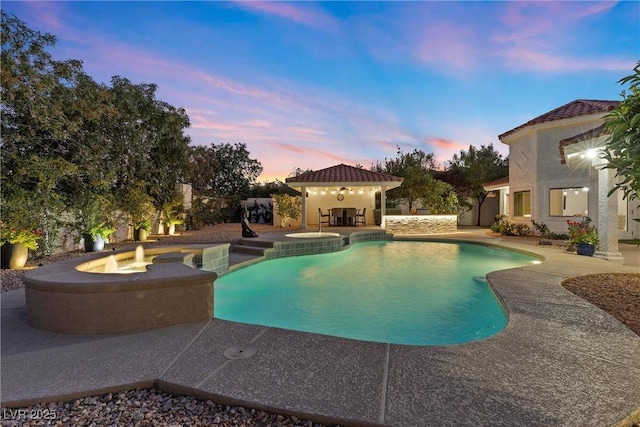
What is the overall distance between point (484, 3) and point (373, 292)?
918cm

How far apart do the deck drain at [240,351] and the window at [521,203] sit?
50.7 feet

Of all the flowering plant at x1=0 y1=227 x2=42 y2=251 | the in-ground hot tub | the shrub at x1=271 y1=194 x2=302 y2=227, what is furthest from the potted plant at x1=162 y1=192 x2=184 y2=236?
the in-ground hot tub

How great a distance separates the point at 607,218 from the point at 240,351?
9397 millimetres

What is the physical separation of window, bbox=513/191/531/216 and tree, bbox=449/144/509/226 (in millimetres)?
5244

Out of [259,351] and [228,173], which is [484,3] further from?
[228,173]

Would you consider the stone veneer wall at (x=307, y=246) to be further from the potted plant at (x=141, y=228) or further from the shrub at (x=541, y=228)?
the shrub at (x=541, y=228)

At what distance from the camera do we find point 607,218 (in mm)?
7602

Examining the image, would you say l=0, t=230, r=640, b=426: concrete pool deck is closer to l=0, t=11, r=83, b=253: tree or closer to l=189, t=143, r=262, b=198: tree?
l=0, t=11, r=83, b=253: tree

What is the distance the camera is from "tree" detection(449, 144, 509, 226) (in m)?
20.8

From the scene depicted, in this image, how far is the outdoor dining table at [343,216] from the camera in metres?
17.8

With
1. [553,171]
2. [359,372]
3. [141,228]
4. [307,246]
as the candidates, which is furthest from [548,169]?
[141,228]

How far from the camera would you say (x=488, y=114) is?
16656 mm

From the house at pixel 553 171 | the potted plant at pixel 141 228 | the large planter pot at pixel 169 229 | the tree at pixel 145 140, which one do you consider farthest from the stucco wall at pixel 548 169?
the large planter pot at pixel 169 229

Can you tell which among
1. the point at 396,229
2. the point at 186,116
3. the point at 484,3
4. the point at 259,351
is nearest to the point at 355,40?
the point at 484,3
